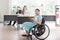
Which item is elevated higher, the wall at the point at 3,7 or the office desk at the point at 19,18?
the wall at the point at 3,7

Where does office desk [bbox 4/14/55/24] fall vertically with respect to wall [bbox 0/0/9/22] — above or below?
below

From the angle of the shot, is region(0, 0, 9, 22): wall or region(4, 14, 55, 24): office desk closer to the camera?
region(4, 14, 55, 24): office desk

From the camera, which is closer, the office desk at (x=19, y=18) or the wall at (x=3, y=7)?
the office desk at (x=19, y=18)

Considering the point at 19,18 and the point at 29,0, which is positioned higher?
the point at 29,0

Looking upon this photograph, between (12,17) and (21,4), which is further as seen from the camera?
(21,4)

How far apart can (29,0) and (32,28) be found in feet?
32.2

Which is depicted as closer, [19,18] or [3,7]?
[19,18]

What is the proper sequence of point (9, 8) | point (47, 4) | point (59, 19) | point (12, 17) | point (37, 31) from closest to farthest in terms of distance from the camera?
1. point (37, 31)
2. point (59, 19)
3. point (12, 17)
4. point (9, 8)
5. point (47, 4)

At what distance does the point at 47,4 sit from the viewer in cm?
1633

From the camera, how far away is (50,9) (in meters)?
16.5

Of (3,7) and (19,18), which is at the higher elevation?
(3,7)

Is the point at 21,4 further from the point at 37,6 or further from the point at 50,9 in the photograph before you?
the point at 50,9

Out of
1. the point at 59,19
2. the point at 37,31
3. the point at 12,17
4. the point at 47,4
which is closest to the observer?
the point at 37,31

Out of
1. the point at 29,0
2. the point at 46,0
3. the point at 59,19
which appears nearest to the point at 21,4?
the point at 29,0
